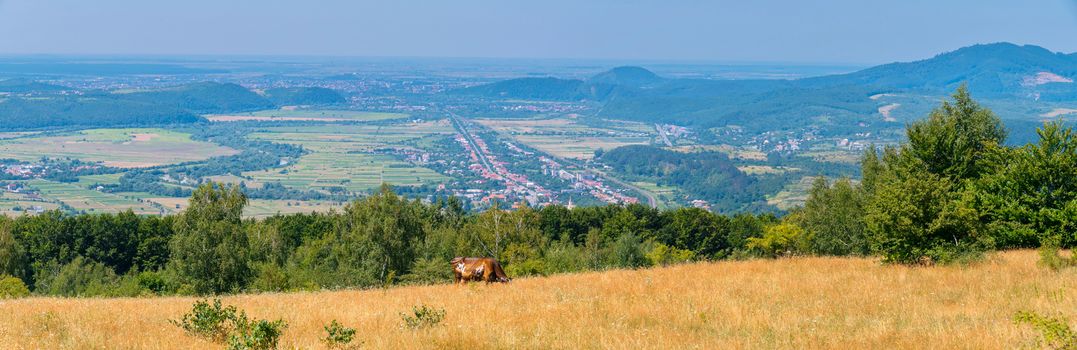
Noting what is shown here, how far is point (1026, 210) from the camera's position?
23.1m

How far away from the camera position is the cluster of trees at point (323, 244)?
42156 millimetres

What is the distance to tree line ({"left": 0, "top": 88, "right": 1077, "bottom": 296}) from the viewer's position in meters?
21.2

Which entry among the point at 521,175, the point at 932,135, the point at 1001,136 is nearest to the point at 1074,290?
the point at 932,135

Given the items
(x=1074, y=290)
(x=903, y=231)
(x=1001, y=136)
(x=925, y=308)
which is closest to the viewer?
(x=925, y=308)

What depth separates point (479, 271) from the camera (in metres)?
18.8

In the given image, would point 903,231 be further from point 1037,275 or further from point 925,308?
point 925,308

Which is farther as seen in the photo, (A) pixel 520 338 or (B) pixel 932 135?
(B) pixel 932 135

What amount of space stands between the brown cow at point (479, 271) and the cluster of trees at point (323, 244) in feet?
48.3

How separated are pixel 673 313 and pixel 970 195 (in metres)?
13.6

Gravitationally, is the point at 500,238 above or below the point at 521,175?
above

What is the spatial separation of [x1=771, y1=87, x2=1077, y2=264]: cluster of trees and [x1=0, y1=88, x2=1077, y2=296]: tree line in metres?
0.05

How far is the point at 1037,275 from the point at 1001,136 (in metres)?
22.1

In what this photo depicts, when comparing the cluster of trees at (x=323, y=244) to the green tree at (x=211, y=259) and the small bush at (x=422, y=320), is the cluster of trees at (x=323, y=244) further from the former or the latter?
the small bush at (x=422, y=320)

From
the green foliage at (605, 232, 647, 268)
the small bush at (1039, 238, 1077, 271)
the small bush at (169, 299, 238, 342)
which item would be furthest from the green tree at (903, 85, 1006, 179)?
the small bush at (169, 299, 238, 342)
